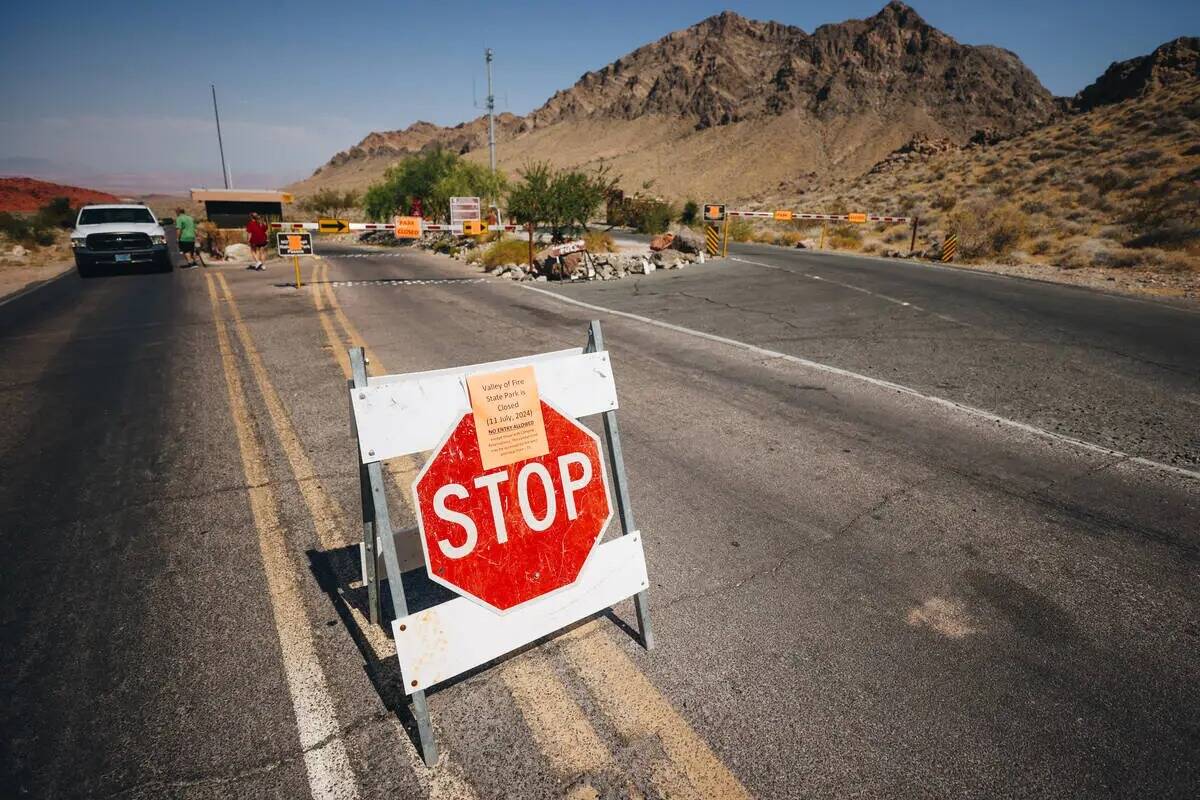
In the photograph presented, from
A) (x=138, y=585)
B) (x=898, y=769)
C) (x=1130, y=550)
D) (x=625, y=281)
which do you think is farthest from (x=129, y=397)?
(x=625, y=281)

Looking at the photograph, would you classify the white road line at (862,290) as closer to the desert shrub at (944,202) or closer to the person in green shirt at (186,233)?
the person in green shirt at (186,233)

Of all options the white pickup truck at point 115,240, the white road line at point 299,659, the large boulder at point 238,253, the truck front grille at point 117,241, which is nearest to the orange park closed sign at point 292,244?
the white pickup truck at point 115,240

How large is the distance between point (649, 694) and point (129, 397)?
6461 mm

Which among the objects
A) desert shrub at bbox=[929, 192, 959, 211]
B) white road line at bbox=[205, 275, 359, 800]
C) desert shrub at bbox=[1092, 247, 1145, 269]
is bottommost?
white road line at bbox=[205, 275, 359, 800]

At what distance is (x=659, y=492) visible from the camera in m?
4.42

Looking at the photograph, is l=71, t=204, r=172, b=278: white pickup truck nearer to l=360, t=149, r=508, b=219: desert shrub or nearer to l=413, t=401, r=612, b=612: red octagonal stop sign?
l=360, t=149, r=508, b=219: desert shrub

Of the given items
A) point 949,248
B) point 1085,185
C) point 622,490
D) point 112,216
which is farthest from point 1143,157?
point 112,216

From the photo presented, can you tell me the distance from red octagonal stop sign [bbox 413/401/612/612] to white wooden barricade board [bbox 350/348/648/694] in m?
0.06

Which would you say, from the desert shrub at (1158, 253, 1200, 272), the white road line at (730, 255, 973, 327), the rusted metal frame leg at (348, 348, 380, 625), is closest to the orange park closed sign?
the white road line at (730, 255, 973, 327)

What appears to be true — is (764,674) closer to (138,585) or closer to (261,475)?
(138,585)

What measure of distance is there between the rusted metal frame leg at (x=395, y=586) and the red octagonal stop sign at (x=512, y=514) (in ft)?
0.44

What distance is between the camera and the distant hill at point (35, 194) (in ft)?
234

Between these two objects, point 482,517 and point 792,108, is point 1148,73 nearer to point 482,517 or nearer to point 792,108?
point 792,108

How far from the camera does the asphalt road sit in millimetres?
2326
